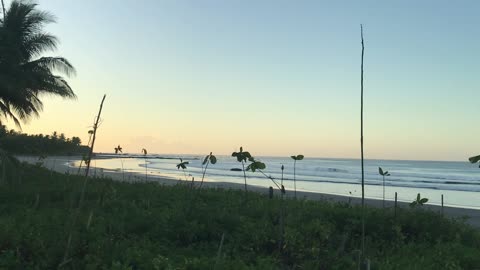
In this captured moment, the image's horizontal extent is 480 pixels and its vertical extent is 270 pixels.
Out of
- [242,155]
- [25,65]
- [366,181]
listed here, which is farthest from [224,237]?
[366,181]

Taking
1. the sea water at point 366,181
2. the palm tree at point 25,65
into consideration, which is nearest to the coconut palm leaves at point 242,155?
the sea water at point 366,181

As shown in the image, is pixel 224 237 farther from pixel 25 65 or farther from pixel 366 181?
A: pixel 366 181

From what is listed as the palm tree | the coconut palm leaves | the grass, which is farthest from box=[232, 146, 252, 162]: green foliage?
the palm tree

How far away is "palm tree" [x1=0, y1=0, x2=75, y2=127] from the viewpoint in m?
17.0

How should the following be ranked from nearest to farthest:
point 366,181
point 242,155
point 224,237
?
point 242,155
point 224,237
point 366,181

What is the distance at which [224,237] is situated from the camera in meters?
5.98

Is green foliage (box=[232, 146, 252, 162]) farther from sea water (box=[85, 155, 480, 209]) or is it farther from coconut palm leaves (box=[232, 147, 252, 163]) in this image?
sea water (box=[85, 155, 480, 209])

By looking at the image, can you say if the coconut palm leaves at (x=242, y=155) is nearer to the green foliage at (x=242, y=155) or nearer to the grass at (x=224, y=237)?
the green foliage at (x=242, y=155)

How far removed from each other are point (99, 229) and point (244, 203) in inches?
147

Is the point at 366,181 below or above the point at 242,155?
below

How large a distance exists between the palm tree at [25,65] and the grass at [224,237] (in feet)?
31.4

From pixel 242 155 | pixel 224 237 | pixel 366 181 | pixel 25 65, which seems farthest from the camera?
pixel 366 181

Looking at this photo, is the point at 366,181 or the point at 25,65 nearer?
the point at 25,65

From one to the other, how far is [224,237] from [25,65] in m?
16.2
